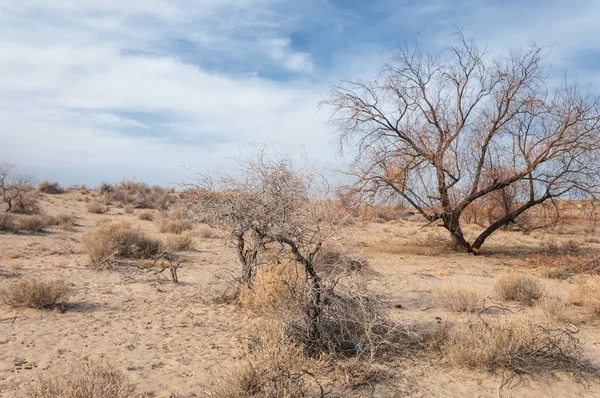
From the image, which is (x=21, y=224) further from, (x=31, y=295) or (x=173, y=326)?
(x=173, y=326)

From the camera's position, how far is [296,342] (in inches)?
200

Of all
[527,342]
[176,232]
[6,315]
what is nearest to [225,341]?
[6,315]

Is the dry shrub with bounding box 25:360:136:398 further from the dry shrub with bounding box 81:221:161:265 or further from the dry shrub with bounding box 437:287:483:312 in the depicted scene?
the dry shrub with bounding box 81:221:161:265

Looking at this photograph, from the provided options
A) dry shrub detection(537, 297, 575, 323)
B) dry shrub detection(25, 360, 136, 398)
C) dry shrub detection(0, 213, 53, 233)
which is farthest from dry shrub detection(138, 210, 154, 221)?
dry shrub detection(25, 360, 136, 398)

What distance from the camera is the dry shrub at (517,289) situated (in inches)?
334

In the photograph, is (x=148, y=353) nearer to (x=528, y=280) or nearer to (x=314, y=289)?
(x=314, y=289)

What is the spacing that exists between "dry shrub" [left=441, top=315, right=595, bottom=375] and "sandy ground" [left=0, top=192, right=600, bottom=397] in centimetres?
Answer: 16

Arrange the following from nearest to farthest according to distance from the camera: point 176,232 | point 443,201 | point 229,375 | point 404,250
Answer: point 229,375, point 443,201, point 404,250, point 176,232

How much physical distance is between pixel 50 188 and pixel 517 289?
30.3 m

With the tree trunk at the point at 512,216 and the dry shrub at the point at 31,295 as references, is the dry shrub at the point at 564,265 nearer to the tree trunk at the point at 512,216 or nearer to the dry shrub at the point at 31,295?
the tree trunk at the point at 512,216

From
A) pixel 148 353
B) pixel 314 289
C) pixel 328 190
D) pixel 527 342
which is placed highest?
pixel 328 190

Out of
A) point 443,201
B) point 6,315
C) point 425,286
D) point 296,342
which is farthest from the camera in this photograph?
point 443,201

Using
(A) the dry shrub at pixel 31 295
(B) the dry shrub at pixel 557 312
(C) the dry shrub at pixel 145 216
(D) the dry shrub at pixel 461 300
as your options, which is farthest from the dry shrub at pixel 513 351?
(C) the dry shrub at pixel 145 216

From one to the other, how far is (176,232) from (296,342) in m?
13.0
